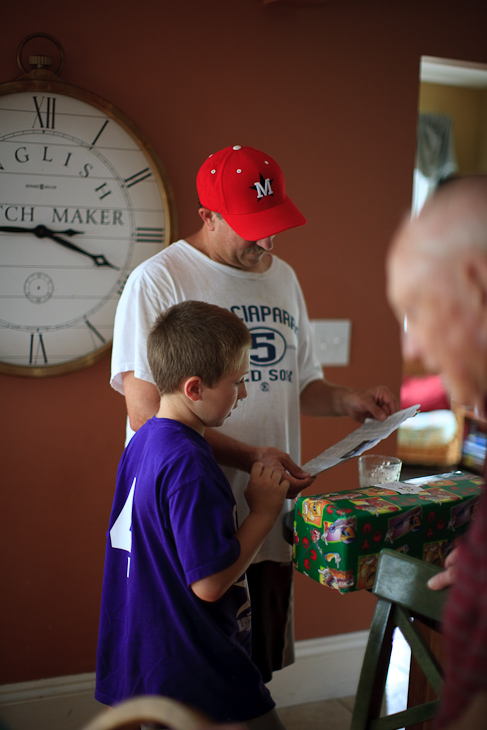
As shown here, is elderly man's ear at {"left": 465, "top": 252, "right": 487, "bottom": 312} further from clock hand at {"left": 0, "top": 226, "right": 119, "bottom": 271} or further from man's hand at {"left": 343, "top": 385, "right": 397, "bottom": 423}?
clock hand at {"left": 0, "top": 226, "right": 119, "bottom": 271}

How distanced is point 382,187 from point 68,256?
1.14m

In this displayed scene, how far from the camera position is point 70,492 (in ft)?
6.99

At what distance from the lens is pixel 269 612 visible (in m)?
1.68

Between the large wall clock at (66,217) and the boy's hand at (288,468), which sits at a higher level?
the large wall clock at (66,217)

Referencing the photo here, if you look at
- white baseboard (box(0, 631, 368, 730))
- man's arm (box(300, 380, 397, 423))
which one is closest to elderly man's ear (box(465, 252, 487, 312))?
man's arm (box(300, 380, 397, 423))

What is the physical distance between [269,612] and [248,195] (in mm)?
1020

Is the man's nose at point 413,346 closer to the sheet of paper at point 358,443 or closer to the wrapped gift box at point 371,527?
the wrapped gift box at point 371,527

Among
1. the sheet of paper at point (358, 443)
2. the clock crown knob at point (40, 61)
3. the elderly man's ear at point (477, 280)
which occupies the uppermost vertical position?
the clock crown knob at point (40, 61)

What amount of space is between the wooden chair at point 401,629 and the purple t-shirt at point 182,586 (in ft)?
0.83

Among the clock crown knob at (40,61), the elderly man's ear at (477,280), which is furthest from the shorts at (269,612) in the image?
the clock crown knob at (40,61)

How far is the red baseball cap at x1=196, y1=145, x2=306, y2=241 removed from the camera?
1.54m

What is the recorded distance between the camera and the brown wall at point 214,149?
2.05 m

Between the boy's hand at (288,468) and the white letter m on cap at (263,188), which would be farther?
the white letter m on cap at (263,188)

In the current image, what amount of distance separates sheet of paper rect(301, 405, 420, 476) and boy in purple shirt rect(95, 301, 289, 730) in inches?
6.4
